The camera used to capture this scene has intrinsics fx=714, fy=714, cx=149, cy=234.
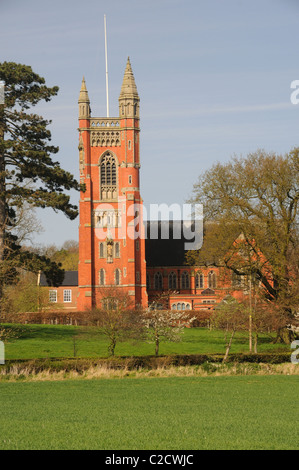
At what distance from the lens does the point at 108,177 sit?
289ft

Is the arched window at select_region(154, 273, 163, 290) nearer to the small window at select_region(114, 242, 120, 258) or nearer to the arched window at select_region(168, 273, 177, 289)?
the arched window at select_region(168, 273, 177, 289)

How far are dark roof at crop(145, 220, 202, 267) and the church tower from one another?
875 cm

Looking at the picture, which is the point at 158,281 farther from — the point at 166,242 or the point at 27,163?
the point at 27,163

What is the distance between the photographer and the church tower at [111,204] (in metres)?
85.2

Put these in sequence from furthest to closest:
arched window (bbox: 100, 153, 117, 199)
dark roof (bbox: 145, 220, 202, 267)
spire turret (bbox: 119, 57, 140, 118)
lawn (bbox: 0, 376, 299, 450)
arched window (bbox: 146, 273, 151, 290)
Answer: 1. dark roof (bbox: 145, 220, 202, 267)
2. arched window (bbox: 146, 273, 151, 290)
3. spire turret (bbox: 119, 57, 140, 118)
4. arched window (bbox: 100, 153, 117, 199)
5. lawn (bbox: 0, 376, 299, 450)

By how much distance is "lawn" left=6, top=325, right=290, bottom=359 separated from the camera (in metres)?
45.4

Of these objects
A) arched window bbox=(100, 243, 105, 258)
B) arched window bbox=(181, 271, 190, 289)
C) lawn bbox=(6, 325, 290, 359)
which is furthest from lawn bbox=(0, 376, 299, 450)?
arched window bbox=(181, 271, 190, 289)

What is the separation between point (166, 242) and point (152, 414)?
7739cm

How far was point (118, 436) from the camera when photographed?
1614 cm

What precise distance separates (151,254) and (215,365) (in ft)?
200

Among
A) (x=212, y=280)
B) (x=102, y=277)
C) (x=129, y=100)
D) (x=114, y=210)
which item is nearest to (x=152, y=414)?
(x=102, y=277)

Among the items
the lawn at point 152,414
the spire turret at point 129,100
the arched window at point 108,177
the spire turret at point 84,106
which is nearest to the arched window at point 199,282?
the arched window at point 108,177

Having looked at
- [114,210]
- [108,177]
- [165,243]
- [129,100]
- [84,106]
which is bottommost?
[165,243]
